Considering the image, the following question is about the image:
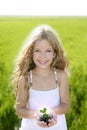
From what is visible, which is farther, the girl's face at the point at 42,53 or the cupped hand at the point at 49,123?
the girl's face at the point at 42,53

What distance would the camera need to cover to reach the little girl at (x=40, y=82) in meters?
1.94

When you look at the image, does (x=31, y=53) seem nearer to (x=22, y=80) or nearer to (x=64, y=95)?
(x=22, y=80)

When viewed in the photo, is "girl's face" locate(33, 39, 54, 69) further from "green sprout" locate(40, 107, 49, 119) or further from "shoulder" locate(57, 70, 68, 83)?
"green sprout" locate(40, 107, 49, 119)

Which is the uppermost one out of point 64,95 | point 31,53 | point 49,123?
point 31,53

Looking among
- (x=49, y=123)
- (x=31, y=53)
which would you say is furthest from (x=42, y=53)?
(x=49, y=123)

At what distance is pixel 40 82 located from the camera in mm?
1988

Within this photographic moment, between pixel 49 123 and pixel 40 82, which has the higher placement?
pixel 40 82

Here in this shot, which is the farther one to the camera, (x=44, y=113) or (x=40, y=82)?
(x=40, y=82)

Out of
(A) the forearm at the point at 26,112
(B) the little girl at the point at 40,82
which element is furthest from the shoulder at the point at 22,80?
(A) the forearm at the point at 26,112

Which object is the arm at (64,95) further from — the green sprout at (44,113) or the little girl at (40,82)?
the green sprout at (44,113)

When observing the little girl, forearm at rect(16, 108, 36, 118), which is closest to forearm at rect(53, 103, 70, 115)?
the little girl

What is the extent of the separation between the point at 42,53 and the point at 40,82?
15 centimetres

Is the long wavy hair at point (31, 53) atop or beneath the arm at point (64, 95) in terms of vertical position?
atop

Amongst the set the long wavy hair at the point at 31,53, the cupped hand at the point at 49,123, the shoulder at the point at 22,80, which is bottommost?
the cupped hand at the point at 49,123
